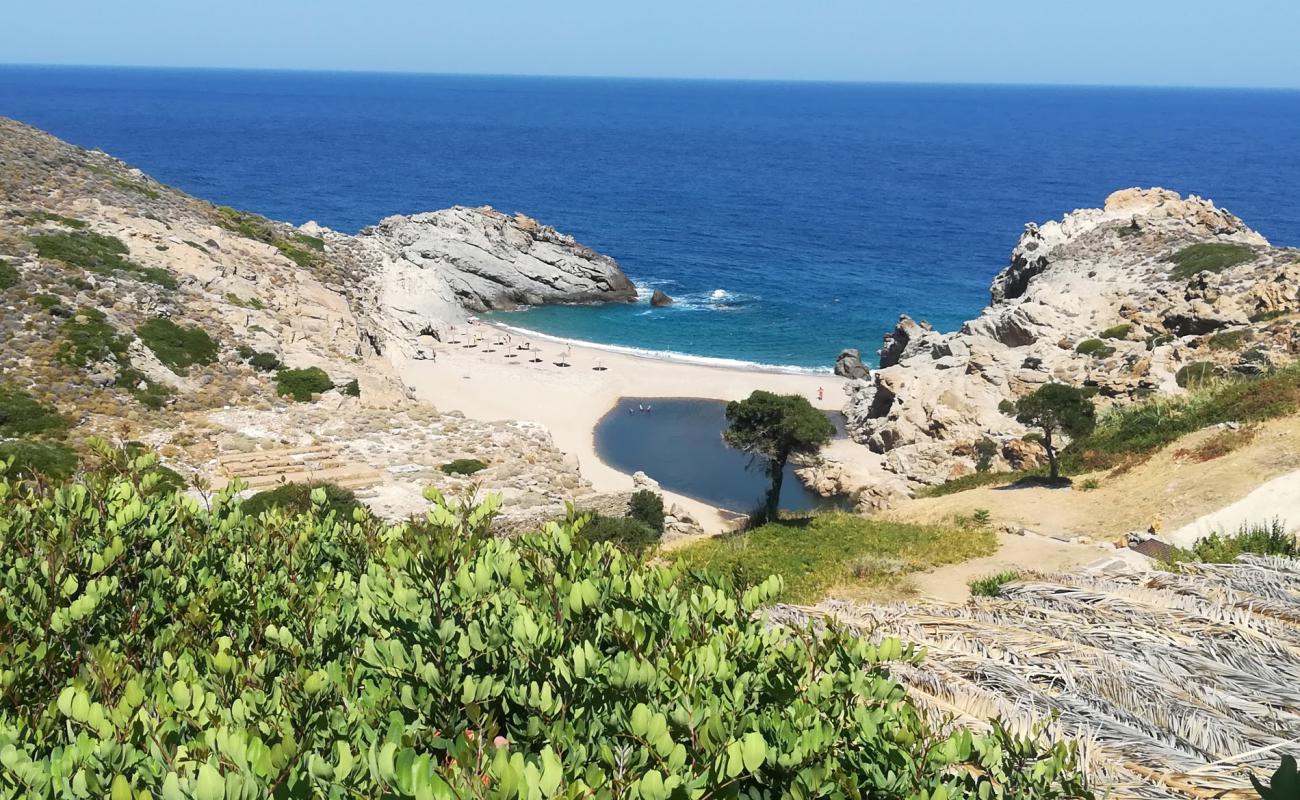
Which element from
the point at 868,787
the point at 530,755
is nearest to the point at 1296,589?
the point at 868,787

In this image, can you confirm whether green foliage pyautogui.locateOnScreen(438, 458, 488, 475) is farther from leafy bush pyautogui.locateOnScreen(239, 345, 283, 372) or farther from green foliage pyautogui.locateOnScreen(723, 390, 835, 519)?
leafy bush pyautogui.locateOnScreen(239, 345, 283, 372)

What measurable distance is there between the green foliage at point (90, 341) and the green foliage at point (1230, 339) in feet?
147

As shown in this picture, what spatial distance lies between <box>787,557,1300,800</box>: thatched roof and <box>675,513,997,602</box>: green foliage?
517 centimetres

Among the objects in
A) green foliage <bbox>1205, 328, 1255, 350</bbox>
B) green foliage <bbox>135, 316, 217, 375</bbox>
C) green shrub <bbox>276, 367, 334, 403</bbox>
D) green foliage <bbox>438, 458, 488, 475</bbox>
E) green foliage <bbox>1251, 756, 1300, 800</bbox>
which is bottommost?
green foliage <bbox>438, 458, 488, 475</bbox>

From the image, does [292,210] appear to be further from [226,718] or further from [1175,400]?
[226,718]

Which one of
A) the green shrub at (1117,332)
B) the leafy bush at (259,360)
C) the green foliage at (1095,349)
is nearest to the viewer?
the leafy bush at (259,360)

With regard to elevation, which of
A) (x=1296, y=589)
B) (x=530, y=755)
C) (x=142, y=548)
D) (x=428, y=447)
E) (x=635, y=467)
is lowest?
(x=635, y=467)

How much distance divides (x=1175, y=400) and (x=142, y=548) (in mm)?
33221

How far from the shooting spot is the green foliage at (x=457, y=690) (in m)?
4.15

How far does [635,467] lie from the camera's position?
43.8 metres

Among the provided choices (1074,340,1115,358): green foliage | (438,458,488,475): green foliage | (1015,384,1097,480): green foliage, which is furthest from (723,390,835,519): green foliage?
(1074,340,1115,358): green foliage

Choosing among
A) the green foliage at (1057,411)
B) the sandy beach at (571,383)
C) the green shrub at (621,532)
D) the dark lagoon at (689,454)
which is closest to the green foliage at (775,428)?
the green shrub at (621,532)

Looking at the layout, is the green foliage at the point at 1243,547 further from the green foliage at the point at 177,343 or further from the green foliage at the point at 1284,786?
the green foliage at the point at 177,343

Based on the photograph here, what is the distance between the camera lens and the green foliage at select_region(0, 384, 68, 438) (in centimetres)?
2878
